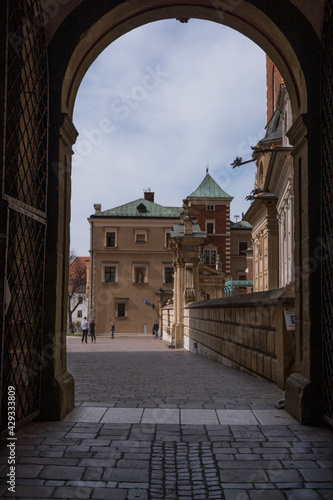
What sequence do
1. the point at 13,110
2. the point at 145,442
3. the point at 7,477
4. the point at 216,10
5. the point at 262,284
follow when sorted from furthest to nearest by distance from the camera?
the point at 262,284 → the point at 216,10 → the point at 13,110 → the point at 145,442 → the point at 7,477

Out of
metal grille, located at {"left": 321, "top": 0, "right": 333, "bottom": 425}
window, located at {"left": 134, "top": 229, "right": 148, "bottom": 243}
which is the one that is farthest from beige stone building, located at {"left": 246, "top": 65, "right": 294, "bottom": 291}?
window, located at {"left": 134, "top": 229, "right": 148, "bottom": 243}

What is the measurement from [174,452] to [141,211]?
170 feet

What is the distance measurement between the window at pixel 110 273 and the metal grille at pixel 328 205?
48710 millimetres

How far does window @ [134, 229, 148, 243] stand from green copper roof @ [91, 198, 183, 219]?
5.46 feet

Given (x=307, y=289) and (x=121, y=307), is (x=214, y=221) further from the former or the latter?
(x=307, y=289)

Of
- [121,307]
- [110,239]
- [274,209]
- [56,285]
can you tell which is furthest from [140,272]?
[56,285]

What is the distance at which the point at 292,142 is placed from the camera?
654 centimetres

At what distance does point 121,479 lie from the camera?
3.86 m

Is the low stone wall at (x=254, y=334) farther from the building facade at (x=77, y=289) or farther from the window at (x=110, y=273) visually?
the building facade at (x=77, y=289)

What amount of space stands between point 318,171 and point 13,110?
3303 mm

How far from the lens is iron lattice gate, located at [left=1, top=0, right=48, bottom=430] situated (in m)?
4.95

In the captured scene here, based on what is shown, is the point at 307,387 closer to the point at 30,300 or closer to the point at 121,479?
the point at 121,479

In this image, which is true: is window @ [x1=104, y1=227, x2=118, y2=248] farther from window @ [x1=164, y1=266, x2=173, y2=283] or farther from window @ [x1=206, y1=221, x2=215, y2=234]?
window @ [x1=206, y1=221, x2=215, y2=234]

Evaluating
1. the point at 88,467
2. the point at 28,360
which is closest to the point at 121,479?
the point at 88,467
